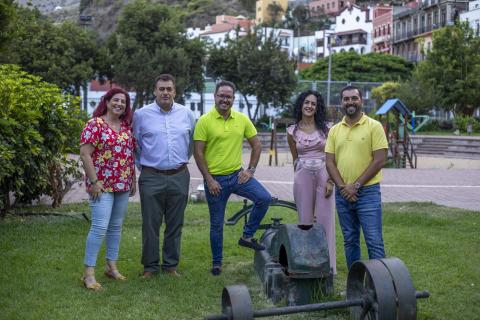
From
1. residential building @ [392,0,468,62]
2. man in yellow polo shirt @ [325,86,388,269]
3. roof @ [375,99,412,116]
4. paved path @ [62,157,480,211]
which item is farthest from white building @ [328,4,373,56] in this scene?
man in yellow polo shirt @ [325,86,388,269]

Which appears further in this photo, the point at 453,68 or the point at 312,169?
the point at 453,68

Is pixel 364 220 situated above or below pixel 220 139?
below

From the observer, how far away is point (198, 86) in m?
42.5

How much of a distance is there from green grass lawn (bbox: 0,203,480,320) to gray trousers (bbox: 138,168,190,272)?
21 cm

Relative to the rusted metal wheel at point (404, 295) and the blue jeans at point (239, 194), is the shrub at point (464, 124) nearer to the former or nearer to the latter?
the blue jeans at point (239, 194)

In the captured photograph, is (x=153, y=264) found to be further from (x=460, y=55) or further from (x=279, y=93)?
(x=460, y=55)

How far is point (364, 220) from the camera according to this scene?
551 cm

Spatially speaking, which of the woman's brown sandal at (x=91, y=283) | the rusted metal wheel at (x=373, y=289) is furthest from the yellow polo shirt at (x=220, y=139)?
the rusted metal wheel at (x=373, y=289)

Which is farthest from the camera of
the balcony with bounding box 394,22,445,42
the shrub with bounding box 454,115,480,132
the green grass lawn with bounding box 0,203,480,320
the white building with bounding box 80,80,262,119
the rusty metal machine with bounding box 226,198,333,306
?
the balcony with bounding box 394,22,445,42

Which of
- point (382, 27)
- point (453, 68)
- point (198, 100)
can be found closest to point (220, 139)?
point (453, 68)

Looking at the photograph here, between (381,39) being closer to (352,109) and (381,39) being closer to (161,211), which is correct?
(161,211)

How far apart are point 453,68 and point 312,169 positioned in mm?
39542

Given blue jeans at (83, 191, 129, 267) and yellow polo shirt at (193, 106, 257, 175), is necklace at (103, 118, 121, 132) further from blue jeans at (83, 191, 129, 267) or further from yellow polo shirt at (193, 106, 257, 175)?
yellow polo shirt at (193, 106, 257, 175)

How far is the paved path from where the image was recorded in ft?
42.6
